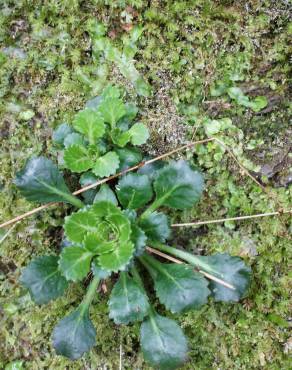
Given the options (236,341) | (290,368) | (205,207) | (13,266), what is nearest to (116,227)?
(205,207)

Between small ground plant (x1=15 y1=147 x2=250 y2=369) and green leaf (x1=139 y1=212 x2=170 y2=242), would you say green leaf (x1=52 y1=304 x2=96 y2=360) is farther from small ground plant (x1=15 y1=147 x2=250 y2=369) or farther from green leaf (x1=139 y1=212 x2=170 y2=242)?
green leaf (x1=139 y1=212 x2=170 y2=242)

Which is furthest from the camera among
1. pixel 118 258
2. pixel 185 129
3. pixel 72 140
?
pixel 185 129

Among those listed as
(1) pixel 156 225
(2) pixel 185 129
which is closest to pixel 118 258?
(1) pixel 156 225

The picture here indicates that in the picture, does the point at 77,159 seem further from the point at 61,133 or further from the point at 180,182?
the point at 180,182

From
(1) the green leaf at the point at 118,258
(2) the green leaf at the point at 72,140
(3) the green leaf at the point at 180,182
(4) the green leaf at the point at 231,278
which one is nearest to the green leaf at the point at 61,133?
(2) the green leaf at the point at 72,140

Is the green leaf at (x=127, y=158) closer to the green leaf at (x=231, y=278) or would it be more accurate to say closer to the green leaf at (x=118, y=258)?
the green leaf at (x=118, y=258)

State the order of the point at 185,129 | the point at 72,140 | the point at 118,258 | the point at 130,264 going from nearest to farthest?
1. the point at 118,258
2. the point at 130,264
3. the point at 72,140
4. the point at 185,129

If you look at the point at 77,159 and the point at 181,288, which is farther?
the point at 77,159
